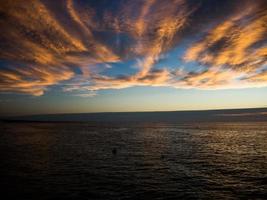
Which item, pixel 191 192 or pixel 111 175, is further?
pixel 111 175

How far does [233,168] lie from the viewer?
32031 millimetres

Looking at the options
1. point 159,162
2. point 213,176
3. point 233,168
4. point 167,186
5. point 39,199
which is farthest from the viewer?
point 159,162

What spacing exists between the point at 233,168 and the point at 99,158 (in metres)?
19.4

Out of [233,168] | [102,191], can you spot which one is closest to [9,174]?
[102,191]

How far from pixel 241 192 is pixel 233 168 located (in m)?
10.5

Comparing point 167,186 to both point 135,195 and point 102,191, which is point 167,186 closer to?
point 135,195

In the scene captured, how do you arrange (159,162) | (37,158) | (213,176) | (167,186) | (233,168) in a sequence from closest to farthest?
(167,186) → (213,176) → (233,168) → (159,162) → (37,158)

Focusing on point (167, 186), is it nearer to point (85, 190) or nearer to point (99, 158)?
point (85, 190)

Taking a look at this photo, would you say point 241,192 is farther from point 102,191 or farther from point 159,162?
point 159,162

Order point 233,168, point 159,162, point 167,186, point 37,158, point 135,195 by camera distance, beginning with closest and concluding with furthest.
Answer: point 135,195
point 167,186
point 233,168
point 159,162
point 37,158

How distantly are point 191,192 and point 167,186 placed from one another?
8.50 ft

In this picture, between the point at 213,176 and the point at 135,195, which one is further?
the point at 213,176

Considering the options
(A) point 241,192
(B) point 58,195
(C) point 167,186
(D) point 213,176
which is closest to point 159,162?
(D) point 213,176

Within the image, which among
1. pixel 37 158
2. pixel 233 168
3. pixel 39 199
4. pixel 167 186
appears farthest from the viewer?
pixel 37 158
